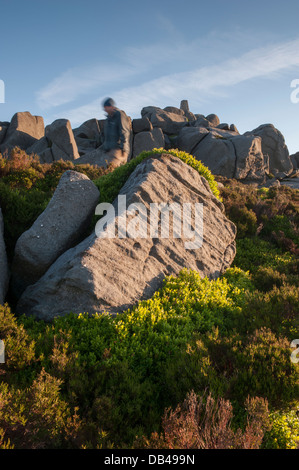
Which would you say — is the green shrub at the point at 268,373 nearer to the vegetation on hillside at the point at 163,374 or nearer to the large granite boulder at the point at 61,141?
the vegetation on hillside at the point at 163,374

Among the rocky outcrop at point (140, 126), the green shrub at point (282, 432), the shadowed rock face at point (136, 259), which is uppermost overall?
the rocky outcrop at point (140, 126)

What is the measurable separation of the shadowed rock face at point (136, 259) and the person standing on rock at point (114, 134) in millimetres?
5981

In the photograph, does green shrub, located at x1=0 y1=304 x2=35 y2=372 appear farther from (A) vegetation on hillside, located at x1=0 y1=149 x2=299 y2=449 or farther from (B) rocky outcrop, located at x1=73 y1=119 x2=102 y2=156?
(B) rocky outcrop, located at x1=73 y1=119 x2=102 y2=156

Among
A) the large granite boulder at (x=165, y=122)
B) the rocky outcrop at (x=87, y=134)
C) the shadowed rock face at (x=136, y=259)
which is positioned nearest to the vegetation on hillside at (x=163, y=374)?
the shadowed rock face at (x=136, y=259)

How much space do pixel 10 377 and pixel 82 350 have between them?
1289 millimetres

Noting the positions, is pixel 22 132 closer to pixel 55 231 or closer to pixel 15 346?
pixel 55 231

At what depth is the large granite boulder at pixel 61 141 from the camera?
3531 centimetres

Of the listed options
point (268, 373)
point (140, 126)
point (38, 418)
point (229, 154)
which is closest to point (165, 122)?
point (140, 126)

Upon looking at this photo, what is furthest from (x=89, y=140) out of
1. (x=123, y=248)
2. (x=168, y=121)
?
(x=123, y=248)

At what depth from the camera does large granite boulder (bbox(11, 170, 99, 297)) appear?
8.00m

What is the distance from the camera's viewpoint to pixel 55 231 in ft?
27.7

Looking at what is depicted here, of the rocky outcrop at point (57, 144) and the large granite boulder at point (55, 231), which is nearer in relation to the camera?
the large granite boulder at point (55, 231)

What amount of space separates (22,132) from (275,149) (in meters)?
42.3

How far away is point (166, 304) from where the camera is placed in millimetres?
7227
